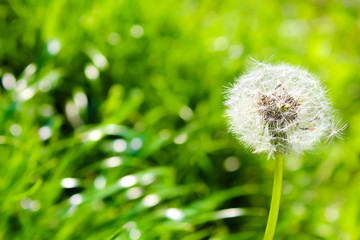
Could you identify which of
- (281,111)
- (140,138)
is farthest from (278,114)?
(140,138)

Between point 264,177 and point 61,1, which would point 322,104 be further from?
point 61,1

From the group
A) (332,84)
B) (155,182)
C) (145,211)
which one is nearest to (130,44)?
(155,182)

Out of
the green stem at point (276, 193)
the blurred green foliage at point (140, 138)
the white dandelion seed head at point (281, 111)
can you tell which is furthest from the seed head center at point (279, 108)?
the blurred green foliage at point (140, 138)

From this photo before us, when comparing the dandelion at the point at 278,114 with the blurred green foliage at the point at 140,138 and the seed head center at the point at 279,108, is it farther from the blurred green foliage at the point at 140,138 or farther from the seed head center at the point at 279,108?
the blurred green foliage at the point at 140,138

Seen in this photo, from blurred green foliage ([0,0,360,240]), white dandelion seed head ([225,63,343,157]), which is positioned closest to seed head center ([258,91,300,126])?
white dandelion seed head ([225,63,343,157])

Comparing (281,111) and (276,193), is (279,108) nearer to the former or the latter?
(281,111)

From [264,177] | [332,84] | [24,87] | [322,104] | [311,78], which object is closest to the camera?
[322,104]
